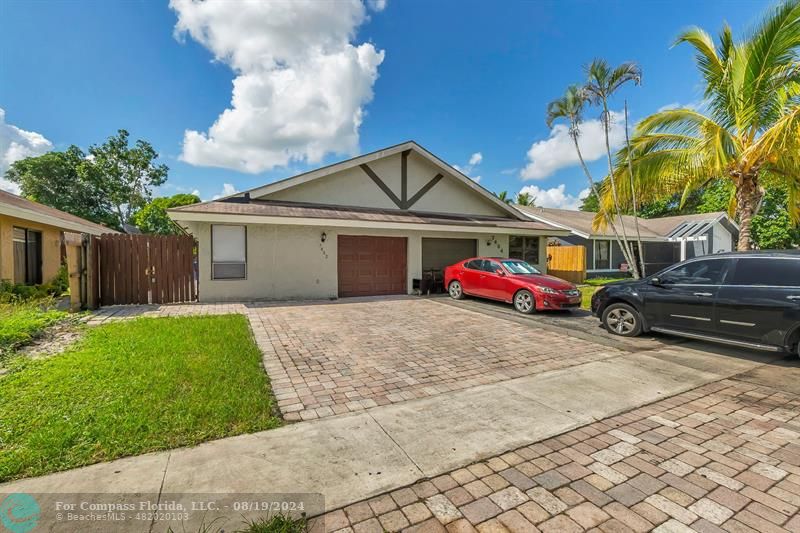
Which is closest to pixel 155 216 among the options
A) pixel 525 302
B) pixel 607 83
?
pixel 525 302

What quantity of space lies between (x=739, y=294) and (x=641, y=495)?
5242mm

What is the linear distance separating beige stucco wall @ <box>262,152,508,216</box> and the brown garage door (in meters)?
1.72

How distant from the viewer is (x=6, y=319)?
264 inches

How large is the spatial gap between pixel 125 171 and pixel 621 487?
43.4 metres

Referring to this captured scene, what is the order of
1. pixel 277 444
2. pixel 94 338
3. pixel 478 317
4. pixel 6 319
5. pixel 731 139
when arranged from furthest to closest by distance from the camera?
pixel 478 317 → pixel 731 139 → pixel 6 319 → pixel 94 338 → pixel 277 444

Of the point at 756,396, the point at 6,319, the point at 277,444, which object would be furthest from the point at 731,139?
the point at 6,319

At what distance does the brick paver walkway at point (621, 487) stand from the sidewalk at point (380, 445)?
0.19 meters

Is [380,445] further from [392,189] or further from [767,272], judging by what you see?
[392,189]

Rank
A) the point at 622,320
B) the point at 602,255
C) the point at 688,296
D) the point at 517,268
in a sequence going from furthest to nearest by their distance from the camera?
the point at 602,255
the point at 517,268
the point at 622,320
the point at 688,296

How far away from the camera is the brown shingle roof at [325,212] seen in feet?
33.4

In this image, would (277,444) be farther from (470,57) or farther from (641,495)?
(470,57)

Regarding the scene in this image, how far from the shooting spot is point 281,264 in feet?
37.9

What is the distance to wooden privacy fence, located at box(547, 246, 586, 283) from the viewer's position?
18.6 meters

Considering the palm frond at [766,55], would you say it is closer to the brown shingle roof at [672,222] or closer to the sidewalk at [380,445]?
the sidewalk at [380,445]
